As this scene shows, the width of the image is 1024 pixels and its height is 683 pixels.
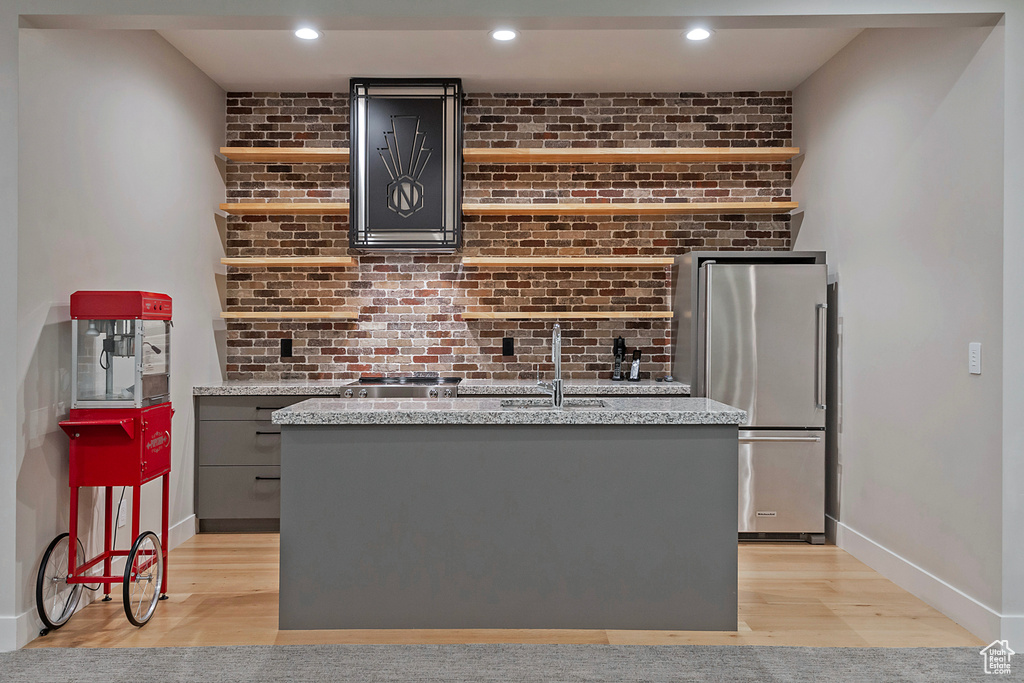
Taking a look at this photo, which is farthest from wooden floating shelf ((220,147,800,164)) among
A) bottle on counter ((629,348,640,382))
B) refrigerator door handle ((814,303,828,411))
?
bottle on counter ((629,348,640,382))

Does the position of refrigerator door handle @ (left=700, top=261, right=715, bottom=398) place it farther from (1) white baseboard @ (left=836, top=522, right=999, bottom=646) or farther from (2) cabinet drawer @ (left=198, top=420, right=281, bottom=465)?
(2) cabinet drawer @ (left=198, top=420, right=281, bottom=465)

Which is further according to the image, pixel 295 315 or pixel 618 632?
pixel 295 315

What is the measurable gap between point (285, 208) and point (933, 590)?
413 centimetres

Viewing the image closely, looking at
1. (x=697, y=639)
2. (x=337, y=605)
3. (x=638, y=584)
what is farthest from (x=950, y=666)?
(x=337, y=605)

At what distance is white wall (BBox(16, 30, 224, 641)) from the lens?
2699 millimetres

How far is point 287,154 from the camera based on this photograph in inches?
177

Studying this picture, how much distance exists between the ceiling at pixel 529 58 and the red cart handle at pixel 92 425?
2.19 metres

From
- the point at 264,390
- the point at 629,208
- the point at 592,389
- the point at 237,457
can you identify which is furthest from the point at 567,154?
the point at 237,457

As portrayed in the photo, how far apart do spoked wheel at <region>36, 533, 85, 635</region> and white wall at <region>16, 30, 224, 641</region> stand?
5 centimetres

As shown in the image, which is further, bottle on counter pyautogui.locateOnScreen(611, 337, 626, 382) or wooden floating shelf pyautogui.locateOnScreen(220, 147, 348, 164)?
bottle on counter pyautogui.locateOnScreen(611, 337, 626, 382)

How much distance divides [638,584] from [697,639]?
0.98 feet

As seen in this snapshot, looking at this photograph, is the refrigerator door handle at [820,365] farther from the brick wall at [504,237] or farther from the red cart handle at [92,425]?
the red cart handle at [92,425]

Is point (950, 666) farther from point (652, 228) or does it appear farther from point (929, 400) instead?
point (652, 228)

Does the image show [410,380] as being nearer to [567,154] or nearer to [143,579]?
[567,154]
